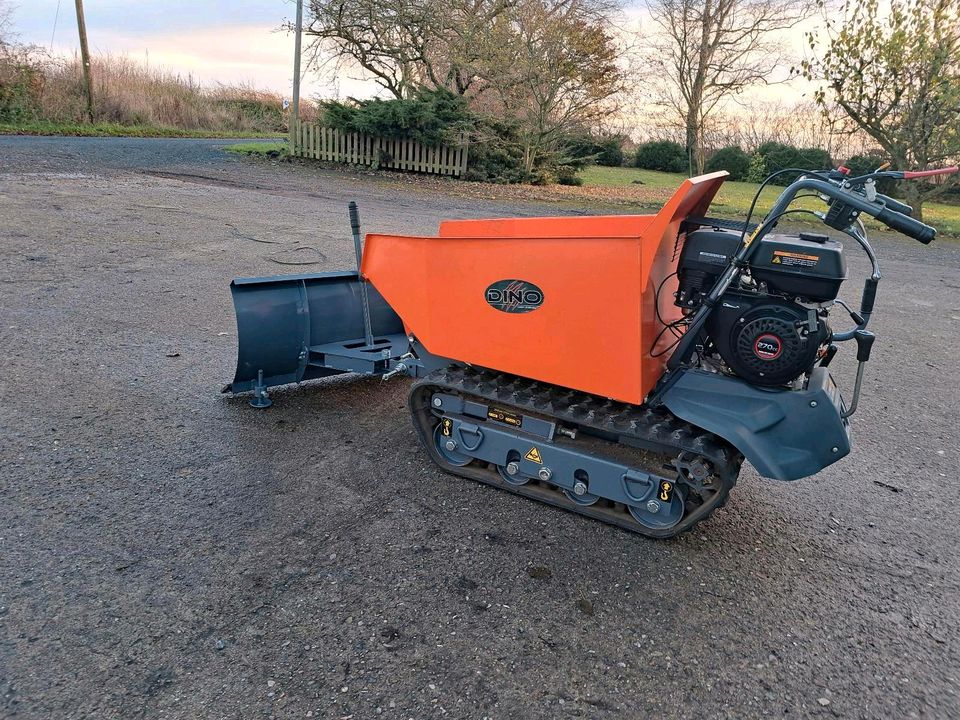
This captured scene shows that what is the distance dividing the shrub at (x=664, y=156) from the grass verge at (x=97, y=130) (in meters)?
17.1

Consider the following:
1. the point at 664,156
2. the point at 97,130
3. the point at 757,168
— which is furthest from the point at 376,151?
the point at 664,156

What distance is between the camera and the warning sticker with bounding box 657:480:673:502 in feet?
10.9

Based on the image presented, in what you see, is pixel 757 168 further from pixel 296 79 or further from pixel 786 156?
pixel 296 79

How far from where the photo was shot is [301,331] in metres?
4.62

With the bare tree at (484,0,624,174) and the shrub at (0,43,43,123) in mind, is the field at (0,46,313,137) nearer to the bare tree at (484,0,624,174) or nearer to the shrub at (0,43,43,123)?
the shrub at (0,43,43,123)

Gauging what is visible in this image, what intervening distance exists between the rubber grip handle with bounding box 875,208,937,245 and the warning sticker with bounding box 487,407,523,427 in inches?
73.7

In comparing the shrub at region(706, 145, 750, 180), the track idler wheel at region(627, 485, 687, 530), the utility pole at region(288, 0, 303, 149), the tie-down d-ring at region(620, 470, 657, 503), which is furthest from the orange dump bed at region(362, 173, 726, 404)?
the shrub at region(706, 145, 750, 180)

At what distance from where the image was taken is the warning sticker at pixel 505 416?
372cm

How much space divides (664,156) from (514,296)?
29.1 m

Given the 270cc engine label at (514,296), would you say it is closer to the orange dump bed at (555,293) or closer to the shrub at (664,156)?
the orange dump bed at (555,293)

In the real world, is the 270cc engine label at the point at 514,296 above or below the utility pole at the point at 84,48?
below

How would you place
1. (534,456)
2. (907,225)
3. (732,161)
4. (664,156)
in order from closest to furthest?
(907,225), (534,456), (732,161), (664,156)

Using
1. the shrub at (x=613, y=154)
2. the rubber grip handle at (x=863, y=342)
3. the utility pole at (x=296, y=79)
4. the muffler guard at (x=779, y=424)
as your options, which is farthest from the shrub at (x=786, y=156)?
the muffler guard at (x=779, y=424)

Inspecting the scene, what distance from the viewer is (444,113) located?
1798 centimetres
